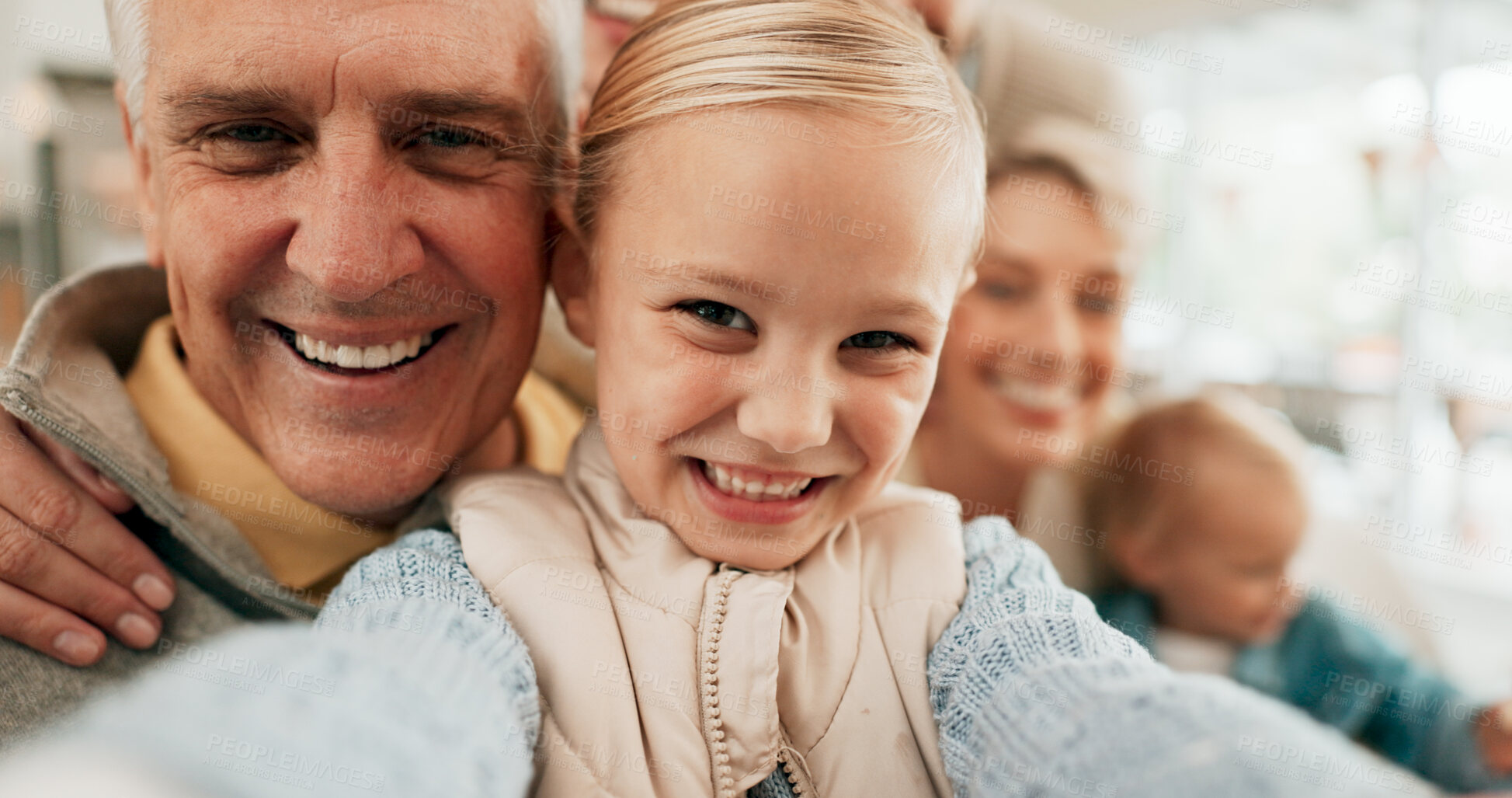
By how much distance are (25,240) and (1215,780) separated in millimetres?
2218

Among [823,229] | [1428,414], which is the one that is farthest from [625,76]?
[1428,414]

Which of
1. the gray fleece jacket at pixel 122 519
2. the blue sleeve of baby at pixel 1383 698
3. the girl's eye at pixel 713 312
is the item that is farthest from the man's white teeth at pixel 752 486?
the blue sleeve of baby at pixel 1383 698

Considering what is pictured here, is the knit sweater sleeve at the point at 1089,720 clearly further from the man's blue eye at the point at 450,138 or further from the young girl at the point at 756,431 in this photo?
the man's blue eye at the point at 450,138

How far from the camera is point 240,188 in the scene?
2.96 ft

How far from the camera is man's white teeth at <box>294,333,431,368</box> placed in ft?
3.19

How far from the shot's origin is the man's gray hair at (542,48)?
93 cm

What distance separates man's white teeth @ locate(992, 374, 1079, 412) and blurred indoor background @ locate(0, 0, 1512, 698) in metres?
0.28

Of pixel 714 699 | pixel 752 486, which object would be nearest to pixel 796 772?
pixel 714 699

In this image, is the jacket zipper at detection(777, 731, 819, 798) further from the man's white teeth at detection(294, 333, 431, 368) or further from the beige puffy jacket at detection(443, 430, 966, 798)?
the man's white teeth at detection(294, 333, 431, 368)

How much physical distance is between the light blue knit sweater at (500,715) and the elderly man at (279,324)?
0.27 metres

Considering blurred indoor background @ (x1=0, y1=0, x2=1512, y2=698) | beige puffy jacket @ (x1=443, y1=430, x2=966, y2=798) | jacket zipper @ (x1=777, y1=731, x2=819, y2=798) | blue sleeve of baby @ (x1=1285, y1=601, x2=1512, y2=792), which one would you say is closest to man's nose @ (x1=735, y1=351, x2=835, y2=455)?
beige puffy jacket @ (x1=443, y1=430, x2=966, y2=798)

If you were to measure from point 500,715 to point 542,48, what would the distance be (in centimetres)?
67

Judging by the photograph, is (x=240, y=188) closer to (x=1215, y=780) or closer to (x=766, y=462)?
(x=766, y=462)

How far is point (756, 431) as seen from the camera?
0.75 metres
